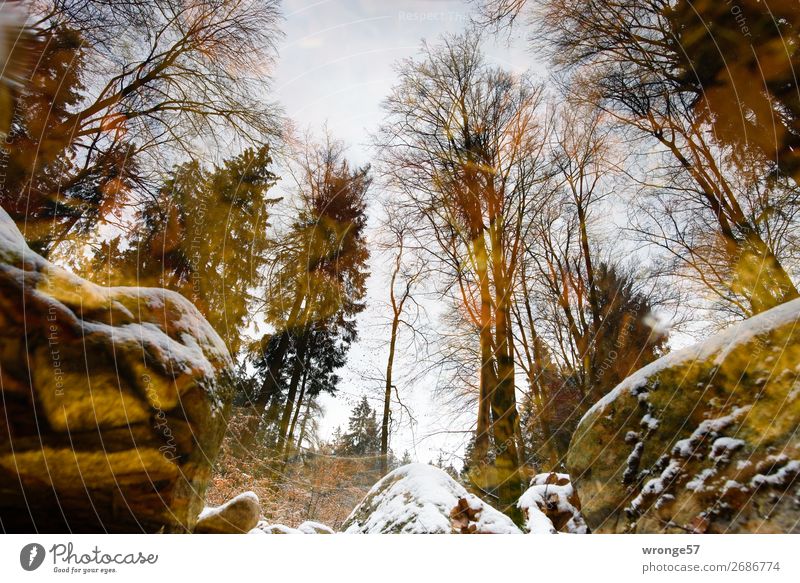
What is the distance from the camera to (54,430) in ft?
9.23

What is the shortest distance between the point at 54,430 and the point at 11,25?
439cm

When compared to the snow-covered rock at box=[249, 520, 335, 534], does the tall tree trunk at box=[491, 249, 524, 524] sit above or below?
above

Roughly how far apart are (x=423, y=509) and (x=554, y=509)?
157 cm

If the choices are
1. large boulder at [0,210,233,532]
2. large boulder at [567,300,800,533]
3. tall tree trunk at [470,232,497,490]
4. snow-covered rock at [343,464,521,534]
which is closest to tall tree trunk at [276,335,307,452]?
snow-covered rock at [343,464,521,534]

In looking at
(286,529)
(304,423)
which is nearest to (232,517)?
Answer: (286,529)

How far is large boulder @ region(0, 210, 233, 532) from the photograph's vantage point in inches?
106

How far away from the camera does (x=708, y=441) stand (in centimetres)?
290

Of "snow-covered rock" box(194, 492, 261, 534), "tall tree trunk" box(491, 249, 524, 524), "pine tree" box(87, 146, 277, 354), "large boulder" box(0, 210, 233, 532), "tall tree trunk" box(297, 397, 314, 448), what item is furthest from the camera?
"tall tree trunk" box(297, 397, 314, 448)

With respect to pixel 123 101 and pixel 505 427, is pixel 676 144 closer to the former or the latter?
pixel 505 427

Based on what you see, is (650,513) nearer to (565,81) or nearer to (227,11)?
(565,81)

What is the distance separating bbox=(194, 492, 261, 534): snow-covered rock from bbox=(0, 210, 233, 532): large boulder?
3.43 feet

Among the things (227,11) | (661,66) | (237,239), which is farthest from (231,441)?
(661,66)

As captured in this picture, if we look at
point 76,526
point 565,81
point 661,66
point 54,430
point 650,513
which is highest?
point 565,81

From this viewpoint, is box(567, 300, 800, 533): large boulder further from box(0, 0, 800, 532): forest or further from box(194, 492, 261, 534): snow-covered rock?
box(194, 492, 261, 534): snow-covered rock
